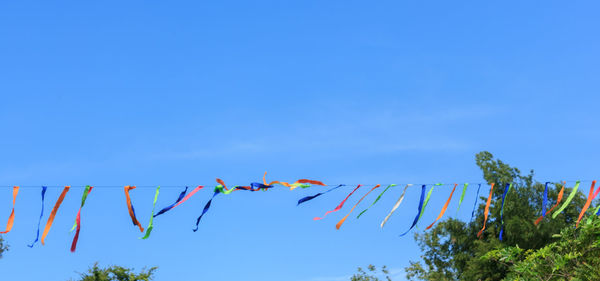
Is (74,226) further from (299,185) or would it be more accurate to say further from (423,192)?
(423,192)

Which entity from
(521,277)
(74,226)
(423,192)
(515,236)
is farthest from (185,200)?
(515,236)

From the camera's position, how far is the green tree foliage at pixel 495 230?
26.2 m

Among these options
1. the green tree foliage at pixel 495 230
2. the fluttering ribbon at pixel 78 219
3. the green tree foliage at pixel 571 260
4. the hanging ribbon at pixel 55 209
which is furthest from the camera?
the green tree foliage at pixel 495 230

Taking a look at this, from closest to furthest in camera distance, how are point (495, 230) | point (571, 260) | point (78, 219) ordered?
point (78, 219) < point (571, 260) < point (495, 230)

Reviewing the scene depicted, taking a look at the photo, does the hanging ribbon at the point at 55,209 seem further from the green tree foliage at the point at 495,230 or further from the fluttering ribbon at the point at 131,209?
the green tree foliage at the point at 495,230

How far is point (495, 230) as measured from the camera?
2686cm

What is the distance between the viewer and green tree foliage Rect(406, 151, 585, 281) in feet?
86.1

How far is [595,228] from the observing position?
13062mm

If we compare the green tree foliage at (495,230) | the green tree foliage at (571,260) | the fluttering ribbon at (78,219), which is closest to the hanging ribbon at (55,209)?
the fluttering ribbon at (78,219)

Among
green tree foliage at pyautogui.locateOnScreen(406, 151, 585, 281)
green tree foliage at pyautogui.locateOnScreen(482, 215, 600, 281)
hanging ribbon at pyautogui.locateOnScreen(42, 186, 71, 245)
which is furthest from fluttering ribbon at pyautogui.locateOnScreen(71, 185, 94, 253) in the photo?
green tree foliage at pyautogui.locateOnScreen(406, 151, 585, 281)

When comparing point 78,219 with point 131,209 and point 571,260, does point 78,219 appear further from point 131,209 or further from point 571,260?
point 571,260

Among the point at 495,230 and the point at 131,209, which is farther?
the point at 495,230

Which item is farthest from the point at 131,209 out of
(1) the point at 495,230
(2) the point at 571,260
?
(1) the point at 495,230

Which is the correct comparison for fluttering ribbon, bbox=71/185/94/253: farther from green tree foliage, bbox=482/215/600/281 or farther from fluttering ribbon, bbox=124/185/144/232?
green tree foliage, bbox=482/215/600/281
